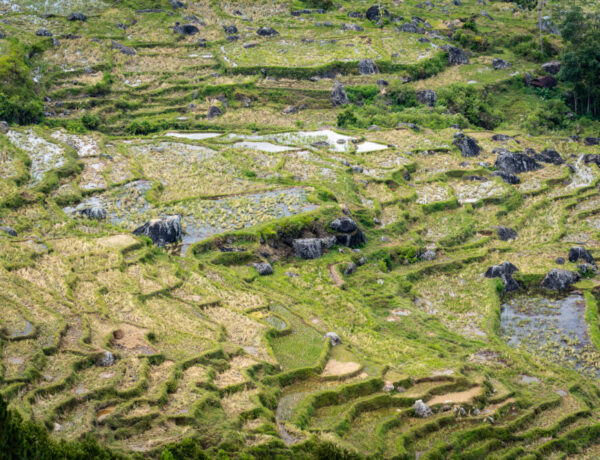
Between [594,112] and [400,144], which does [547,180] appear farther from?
[594,112]

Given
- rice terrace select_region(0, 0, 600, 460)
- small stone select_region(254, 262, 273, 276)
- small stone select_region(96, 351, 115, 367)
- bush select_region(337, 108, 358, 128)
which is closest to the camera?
rice terrace select_region(0, 0, 600, 460)

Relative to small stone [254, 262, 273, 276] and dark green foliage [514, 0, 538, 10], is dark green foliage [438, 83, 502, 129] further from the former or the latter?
small stone [254, 262, 273, 276]

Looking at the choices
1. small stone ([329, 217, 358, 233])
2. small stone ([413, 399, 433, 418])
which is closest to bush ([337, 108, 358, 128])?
small stone ([329, 217, 358, 233])

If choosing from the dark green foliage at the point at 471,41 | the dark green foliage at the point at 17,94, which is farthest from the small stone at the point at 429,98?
the dark green foliage at the point at 17,94

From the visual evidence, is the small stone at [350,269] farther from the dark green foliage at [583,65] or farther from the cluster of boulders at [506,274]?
the dark green foliage at [583,65]

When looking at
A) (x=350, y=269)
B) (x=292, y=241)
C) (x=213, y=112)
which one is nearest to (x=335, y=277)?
(x=350, y=269)

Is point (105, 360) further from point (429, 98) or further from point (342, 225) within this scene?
point (429, 98)

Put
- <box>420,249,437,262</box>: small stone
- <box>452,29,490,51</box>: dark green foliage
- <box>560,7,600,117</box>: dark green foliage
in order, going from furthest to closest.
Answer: <box>452,29,490,51</box>: dark green foliage, <box>560,7,600,117</box>: dark green foliage, <box>420,249,437,262</box>: small stone
